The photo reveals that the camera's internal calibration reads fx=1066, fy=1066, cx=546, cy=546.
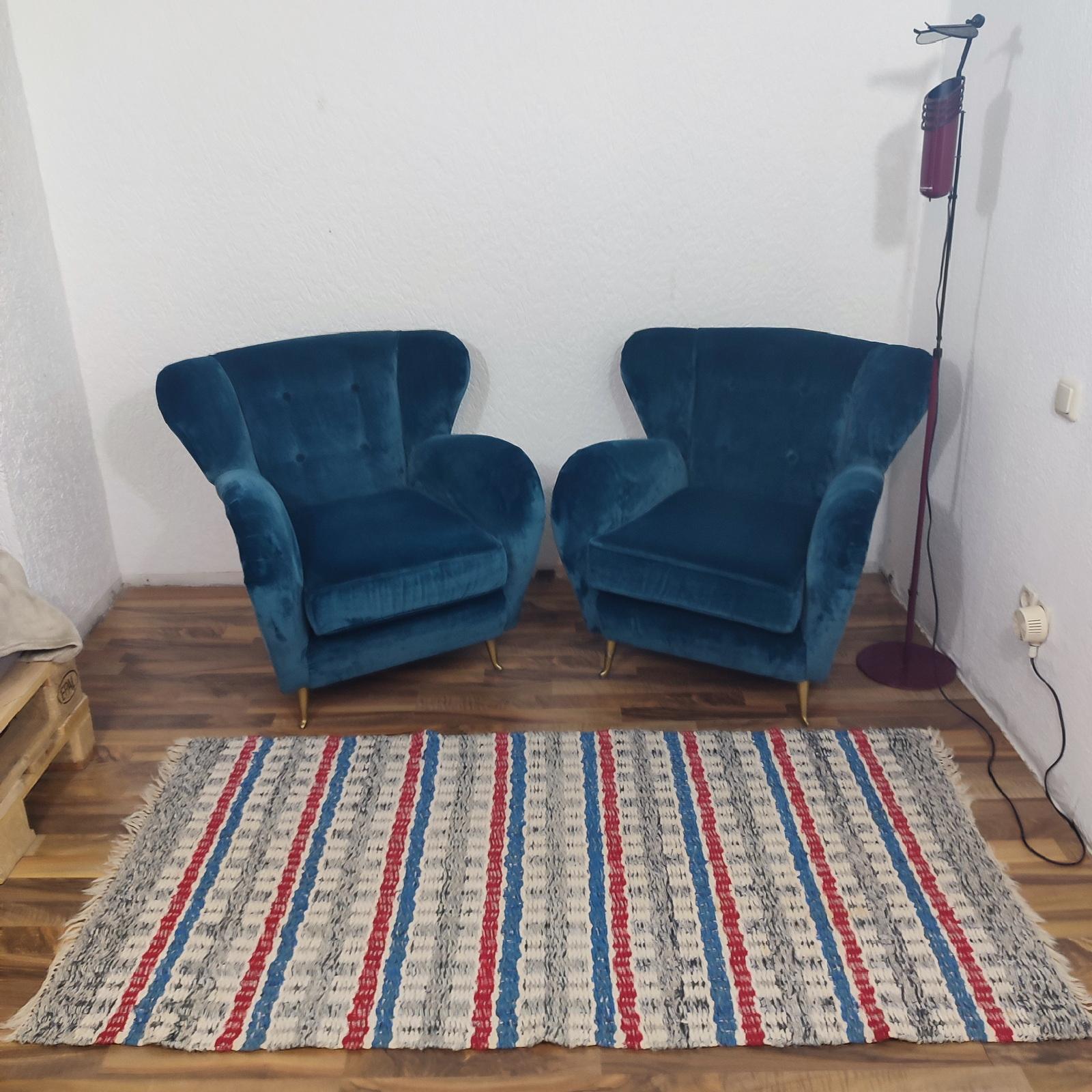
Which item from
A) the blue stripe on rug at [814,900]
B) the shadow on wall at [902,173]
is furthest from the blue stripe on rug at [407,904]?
the shadow on wall at [902,173]

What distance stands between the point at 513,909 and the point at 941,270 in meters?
1.93

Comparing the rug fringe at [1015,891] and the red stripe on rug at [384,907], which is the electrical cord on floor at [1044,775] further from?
the red stripe on rug at [384,907]

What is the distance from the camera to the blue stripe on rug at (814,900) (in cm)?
182

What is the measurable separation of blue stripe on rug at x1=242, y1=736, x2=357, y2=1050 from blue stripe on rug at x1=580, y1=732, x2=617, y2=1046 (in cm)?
56

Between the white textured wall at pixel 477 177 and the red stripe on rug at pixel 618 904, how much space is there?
4.27ft

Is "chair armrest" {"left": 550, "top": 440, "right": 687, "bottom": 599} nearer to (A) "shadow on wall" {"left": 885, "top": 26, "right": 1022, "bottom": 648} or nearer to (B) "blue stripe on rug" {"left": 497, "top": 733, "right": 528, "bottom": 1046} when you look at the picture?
(B) "blue stripe on rug" {"left": 497, "top": 733, "right": 528, "bottom": 1046}

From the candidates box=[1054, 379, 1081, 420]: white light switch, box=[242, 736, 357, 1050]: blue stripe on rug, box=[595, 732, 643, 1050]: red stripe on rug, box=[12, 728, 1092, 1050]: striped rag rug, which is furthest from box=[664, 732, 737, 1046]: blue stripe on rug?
box=[1054, 379, 1081, 420]: white light switch

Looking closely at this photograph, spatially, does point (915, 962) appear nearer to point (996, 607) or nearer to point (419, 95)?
point (996, 607)

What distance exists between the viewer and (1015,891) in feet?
6.82

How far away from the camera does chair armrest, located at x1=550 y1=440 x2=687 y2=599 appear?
274 cm

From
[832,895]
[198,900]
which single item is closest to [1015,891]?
[832,895]

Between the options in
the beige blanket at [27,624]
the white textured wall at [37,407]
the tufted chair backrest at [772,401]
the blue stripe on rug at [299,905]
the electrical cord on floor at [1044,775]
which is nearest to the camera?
the blue stripe on rug at [299,905]

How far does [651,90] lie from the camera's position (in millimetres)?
3029

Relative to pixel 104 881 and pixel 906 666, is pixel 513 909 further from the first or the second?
pixel 906 666
